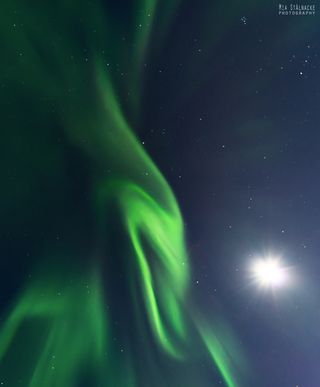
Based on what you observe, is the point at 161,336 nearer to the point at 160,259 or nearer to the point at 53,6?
the point at 160,259

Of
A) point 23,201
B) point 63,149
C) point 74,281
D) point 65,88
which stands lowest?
point 74,281

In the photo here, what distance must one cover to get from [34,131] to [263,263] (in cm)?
71

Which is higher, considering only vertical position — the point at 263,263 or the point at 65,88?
the point at 65,88

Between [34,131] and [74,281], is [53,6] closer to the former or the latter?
[34,131]

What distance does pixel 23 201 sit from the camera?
46.2 inches

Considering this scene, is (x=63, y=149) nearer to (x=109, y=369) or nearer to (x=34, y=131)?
(x=34, y=131)

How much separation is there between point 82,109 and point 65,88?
2.8 inches

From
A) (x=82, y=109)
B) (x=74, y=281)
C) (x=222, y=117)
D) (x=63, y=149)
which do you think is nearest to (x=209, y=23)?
(x=222, y=117)

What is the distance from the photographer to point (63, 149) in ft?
3.91

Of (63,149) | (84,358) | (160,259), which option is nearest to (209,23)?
→ (63,149)

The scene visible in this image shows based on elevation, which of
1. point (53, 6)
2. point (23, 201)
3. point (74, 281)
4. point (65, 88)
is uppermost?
point (53, 6)

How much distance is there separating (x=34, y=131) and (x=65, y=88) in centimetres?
14

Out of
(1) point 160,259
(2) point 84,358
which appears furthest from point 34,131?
(2) point 84,358

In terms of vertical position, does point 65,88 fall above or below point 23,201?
above
